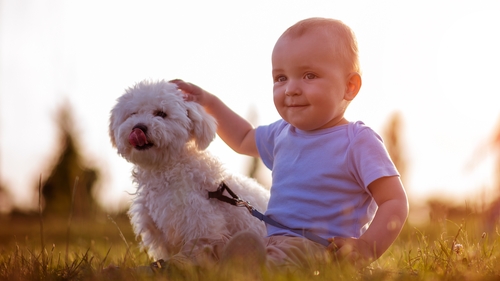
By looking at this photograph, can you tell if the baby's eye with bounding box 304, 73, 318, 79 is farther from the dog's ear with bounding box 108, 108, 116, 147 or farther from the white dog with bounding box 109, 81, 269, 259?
the dog's ear with bounding box 108, 108, 116, 147

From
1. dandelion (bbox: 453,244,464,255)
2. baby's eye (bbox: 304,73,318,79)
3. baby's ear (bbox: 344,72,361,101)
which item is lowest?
dandelion (bbox: 453,244,464,255)

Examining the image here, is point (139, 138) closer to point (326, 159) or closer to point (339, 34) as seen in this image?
point (326, 159)

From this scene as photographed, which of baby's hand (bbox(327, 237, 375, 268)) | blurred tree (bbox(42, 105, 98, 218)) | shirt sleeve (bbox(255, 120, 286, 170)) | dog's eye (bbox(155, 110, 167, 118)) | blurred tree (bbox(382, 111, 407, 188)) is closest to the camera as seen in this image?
baby's hand (bbox(327, 237, 375, 268))

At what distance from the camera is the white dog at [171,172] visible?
3402mm

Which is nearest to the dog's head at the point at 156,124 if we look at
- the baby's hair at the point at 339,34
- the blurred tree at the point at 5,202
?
the baby's hair at the point at 339,34

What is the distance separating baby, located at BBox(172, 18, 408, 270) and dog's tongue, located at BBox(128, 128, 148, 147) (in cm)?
88

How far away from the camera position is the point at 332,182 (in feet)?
10.7

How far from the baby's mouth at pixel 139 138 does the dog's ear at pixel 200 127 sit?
365 mm

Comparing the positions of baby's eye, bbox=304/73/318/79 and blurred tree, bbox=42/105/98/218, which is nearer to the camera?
baby's eye, bbox=304/73/318/79

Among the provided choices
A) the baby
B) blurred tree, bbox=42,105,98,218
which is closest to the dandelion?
the baby

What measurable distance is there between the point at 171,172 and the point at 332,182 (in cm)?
109

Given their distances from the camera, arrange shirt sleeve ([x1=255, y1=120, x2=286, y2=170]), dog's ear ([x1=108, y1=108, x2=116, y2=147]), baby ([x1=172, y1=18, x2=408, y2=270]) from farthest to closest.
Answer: shirt sleeve ([x1=255, y1=120, x2=286, y2=170]) → dog's ear ([x1=108, y1=108, x2=116, y2=147]) → baby ([x1=172, y1=18, x2=408, y2=270])

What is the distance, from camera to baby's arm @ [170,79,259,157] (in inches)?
163

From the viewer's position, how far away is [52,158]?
1327 cm
